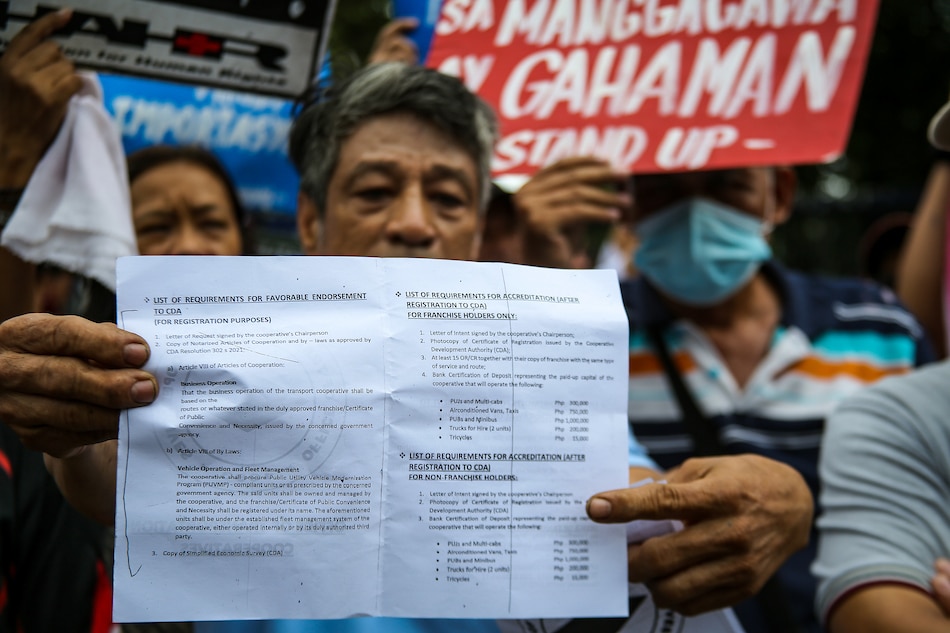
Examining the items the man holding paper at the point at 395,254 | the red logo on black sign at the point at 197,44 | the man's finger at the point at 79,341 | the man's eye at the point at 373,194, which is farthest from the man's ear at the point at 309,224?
the man's finger at the point at 79,341

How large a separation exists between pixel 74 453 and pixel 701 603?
3.66 ft

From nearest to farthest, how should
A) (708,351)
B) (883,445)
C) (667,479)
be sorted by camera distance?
(667,479) → (883,445) → (708,351)

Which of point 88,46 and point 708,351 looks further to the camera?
point 708,351

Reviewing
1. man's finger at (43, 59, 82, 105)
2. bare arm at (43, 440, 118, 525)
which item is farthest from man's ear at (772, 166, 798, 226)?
bare arm at (43, 440, 118, 525)

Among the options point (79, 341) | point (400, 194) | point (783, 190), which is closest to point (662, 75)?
point (783, 190)

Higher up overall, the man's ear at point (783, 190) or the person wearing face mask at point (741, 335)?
the man's ear at point (783, 190)

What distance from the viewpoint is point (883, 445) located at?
198 cm

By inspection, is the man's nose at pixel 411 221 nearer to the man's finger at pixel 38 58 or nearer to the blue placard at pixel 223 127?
the blue placard at pixel 223 127

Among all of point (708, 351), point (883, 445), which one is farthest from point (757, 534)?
point (708, 351)

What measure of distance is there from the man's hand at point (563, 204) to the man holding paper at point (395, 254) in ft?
1.48

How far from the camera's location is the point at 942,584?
Answer: 5.79ft

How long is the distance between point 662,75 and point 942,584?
61.8 inches

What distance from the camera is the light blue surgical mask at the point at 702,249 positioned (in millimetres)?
2920

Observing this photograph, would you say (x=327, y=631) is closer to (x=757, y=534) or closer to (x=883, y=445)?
(x=757, y=534)
